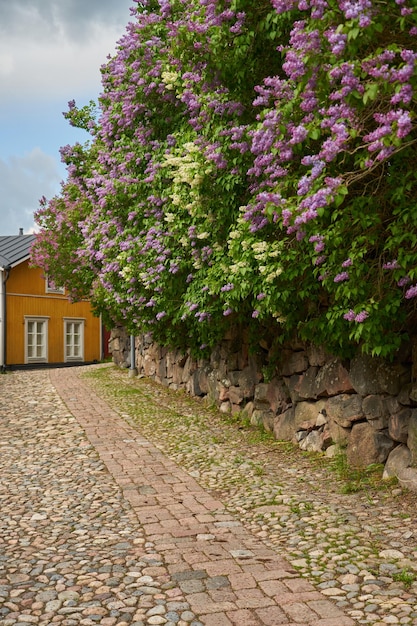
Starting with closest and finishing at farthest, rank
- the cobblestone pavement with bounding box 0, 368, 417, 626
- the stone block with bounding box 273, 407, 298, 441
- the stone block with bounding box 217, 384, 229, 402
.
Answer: the cobblestone pavement with bounding box 0, 368, 417, 626
the stone block with bounding box 273, 407, 298, 441
the stone block with bounding box 217, 384, 229, 402

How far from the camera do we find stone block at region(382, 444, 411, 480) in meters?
6.29

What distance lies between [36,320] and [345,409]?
71.7 feet

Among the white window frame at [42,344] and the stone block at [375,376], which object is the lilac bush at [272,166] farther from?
the white window frame at [42,344]

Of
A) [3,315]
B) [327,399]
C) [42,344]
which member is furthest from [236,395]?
[42,344]

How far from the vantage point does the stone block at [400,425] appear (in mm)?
6457

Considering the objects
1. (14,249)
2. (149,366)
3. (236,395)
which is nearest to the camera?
(236,395)

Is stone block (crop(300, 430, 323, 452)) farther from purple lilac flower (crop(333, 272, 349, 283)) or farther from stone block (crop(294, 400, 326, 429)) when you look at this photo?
purple lilac flower (crop(333, 272, 349, 283))

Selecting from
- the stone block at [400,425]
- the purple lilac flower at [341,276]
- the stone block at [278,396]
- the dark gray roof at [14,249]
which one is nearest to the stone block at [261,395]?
the stone block at [278,396]

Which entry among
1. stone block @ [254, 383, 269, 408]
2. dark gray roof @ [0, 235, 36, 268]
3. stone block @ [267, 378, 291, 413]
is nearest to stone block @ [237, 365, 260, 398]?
stone block @ [254, 383, 269, 408]

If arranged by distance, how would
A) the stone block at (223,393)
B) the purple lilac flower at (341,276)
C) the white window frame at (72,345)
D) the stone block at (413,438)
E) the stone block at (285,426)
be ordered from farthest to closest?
the white window frame at (72,345), the stone block at (223,393), the stone block at (285,426), the stone block at (413,438), the purple lilac flower at (341,276)

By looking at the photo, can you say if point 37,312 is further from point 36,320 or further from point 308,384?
point 308,384

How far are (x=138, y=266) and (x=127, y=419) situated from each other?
2657 millimetres

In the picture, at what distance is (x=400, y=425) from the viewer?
6496 millimetres

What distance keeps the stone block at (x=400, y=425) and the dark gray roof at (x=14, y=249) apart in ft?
70.2
